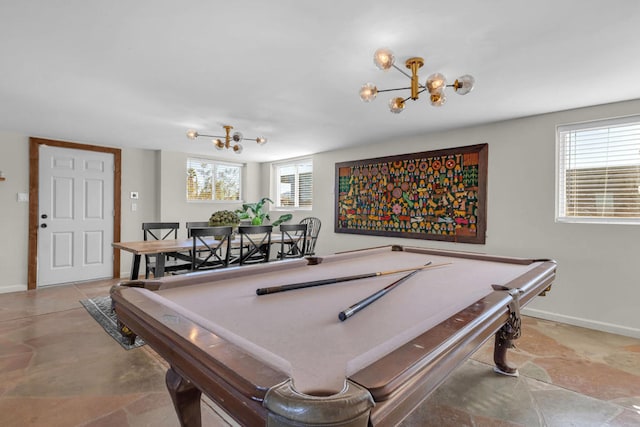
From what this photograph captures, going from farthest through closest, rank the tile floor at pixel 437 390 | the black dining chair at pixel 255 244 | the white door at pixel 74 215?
the white door at pixel 74 215, the black dining chair at pixel 255 244, the tile floor at pixel 437 390

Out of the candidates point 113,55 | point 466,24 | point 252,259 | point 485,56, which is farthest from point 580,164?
point 113,55

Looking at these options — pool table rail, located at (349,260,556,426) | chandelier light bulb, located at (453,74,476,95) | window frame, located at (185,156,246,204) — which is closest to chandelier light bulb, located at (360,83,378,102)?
chandelier light bulb, located at (453,74,476,95)

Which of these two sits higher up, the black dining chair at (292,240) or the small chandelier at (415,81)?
the small chandelier at (415,81)

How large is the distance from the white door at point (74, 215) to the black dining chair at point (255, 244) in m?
2.68

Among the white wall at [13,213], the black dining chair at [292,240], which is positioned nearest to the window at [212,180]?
the white wall at [13,213]

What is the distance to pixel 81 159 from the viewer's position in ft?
15.5

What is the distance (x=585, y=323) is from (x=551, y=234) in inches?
35.5

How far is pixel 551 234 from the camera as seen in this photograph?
3.21m

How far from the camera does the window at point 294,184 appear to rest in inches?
231

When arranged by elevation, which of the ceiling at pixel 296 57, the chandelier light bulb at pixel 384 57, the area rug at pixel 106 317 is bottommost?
the area rug at pixel 106 317

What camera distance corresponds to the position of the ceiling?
1.61 meters

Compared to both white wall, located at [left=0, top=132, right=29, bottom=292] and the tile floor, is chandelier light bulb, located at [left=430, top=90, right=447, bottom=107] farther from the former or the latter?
white wall, located at [left=0, top=132, right=29, bottom=292]

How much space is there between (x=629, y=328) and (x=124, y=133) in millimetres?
5938

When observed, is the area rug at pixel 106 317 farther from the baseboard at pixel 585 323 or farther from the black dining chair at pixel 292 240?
the baseboard at pixel 585 323
